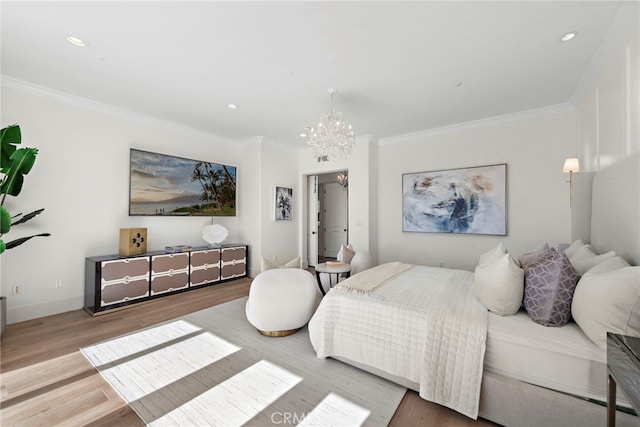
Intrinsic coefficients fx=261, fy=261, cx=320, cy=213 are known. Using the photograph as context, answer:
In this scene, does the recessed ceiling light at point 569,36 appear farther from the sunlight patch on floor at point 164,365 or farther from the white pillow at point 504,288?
the sunlight patch on floor at point 164,365

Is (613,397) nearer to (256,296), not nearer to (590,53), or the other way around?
(256,296)

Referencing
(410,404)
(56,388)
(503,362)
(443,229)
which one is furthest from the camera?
(443,229)

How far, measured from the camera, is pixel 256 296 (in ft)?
8.46

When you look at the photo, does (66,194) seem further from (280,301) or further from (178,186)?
(280,301)

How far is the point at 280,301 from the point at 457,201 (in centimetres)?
351

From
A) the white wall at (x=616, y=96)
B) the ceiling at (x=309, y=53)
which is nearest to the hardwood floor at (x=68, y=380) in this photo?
the white wall at (x=616, y=96)

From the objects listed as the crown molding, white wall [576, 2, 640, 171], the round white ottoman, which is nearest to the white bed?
white wall [576, 2, 640, 171]

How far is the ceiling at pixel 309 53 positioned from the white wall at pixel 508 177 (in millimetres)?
437

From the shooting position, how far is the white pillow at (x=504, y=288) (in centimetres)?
176

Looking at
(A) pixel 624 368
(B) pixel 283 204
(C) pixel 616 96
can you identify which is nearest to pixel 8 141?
(B) pixel 283 204

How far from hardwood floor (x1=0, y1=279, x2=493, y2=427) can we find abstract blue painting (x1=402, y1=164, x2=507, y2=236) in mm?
3282

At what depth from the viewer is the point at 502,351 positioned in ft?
5.24

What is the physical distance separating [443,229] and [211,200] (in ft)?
14.3

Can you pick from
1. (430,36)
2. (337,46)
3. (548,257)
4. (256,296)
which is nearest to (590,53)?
(430,36)
